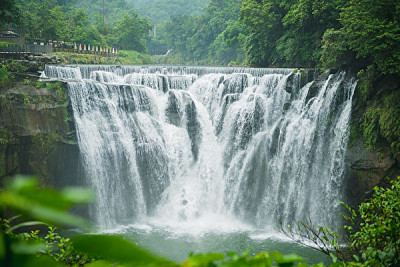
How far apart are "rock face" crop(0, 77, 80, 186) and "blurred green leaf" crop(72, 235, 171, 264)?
12157 millimetres

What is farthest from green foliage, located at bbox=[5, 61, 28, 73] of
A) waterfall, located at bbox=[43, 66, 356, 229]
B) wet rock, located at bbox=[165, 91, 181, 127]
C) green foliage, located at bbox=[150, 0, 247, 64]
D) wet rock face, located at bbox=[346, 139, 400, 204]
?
green foliage, located at bbox=[150, 0, 247, 64]

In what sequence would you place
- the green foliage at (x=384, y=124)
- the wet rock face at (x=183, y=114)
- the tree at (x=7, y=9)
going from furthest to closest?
the wet rock face at (x=183, y=114) → the tree at (x=7, y=9) → the green foliage at (x=384, y=124)

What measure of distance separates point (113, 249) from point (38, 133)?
13.1m

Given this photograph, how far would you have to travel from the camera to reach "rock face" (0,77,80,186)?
464 inches

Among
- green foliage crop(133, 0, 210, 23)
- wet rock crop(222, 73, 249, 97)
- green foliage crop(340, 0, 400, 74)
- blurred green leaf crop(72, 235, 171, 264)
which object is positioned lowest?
blurred green leaf crop(72, 235, 171, 264)

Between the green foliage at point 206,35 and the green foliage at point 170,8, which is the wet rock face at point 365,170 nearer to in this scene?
the green foliage at point 206,35

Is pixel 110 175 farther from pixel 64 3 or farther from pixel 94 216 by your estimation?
pixel 64 3

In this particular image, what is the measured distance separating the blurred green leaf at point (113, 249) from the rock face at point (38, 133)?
12157 mm

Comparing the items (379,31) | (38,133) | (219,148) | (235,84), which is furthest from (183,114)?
(379,31)

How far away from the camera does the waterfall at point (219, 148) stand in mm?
12984

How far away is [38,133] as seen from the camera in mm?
12219

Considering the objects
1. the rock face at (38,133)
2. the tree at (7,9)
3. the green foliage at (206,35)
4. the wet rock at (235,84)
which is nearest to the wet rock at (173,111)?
the wet rock at (235,84)

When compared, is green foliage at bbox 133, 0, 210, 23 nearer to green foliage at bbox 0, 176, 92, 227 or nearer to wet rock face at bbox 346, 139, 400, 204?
wet rock face at bbox 346, 139, 400, 204

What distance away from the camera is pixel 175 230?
12.3m
